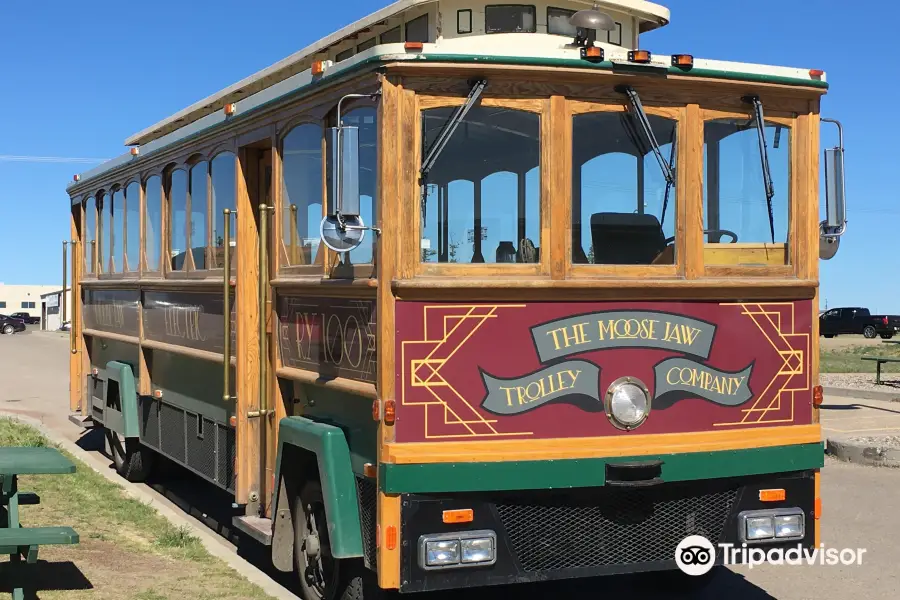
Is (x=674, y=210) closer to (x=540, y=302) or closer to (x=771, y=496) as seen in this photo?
(x=540, y=302)

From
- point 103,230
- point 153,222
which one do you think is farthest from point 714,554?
point 103,230

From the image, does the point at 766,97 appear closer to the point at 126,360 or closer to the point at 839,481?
the point at 839,481

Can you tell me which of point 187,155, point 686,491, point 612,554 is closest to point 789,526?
point 686,491

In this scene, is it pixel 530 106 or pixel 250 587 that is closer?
pixel 530 106

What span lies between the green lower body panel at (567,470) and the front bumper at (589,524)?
0.22 feet

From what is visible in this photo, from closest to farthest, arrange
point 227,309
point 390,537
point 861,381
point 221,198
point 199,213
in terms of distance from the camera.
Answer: point 390,537, point 227,309, point 221,198, point 199,213, point 861,381

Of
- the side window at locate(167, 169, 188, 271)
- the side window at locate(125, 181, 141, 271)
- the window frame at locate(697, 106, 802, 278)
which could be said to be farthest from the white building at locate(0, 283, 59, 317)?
the window frame at locate(697, 106, 802, 278)

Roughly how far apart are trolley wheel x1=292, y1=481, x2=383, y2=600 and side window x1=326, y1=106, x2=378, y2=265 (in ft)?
4.32

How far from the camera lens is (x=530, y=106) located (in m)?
5.52

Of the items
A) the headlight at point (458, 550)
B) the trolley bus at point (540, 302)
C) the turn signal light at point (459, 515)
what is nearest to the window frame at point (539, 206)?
the trolley bus at point (540, 302)

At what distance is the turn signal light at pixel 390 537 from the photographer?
5223mm

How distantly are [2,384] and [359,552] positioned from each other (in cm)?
1855

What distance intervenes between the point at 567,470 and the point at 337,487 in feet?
3.74

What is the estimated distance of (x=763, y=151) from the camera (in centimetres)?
596
